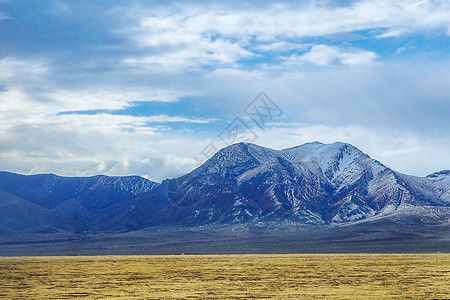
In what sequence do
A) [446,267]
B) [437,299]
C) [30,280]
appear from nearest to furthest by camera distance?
[437,299]
[30,280]
[446,267]

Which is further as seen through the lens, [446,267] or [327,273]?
[446,267]

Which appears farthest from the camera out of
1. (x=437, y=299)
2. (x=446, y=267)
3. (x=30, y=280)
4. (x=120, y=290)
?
(x=446, y=267)

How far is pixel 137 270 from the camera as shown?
56.3 m

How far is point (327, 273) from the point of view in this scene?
5009 centimetres

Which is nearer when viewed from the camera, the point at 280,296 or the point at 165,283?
the point at 280,296

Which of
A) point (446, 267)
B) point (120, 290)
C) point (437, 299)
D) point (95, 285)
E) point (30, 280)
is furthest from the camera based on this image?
point (446, 267)

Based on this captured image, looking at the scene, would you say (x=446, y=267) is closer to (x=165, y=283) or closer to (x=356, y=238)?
(x=165, y=283)

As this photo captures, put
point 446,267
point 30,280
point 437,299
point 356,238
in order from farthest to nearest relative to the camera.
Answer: point 356,238, point 446,267, point 30,280, point 437,299

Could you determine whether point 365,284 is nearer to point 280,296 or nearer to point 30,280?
point 280,296

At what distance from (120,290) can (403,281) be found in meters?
21.5

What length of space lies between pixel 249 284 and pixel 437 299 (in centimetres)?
1375

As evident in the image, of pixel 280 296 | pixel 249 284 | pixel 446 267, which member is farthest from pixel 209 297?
pixel 446 267

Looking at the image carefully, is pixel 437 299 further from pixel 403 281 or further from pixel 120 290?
pixel 120 290

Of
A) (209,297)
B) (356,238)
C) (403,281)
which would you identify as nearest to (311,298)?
(209,297)
